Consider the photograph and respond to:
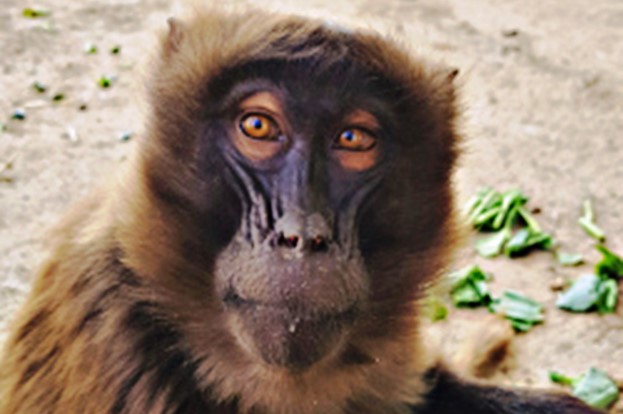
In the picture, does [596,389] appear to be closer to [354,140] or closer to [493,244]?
[493,244]

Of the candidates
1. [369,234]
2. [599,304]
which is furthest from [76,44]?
[369,234]

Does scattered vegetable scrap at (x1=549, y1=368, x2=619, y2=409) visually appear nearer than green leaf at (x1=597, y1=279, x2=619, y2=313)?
Yes

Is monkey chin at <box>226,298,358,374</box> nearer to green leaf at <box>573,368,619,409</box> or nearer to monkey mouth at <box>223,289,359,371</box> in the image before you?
monkey mouth at <box>223,289,359,371</box>

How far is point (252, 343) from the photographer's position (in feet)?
10.6

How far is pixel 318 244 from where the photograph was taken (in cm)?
310

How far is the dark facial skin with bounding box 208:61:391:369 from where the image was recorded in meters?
3.10

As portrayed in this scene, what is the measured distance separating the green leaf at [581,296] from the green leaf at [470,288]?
40cm

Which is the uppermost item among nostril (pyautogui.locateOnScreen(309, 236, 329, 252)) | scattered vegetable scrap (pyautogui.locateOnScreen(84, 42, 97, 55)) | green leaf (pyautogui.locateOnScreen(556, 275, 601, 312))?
scattered vegetable scrap (pyautogui.locateOnScreen(84, 42, 97, 55))

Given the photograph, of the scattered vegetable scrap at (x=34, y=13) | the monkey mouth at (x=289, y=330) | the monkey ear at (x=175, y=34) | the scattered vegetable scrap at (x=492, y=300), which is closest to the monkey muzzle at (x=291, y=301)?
the monkey mouth at (x=289, y=330)

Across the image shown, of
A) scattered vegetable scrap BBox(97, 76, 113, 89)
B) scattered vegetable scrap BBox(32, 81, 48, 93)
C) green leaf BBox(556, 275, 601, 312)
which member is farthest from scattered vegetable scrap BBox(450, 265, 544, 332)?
scattered vegetable scrap BBox(32, 81, 48, 93)

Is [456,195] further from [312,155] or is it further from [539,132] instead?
[539,132]

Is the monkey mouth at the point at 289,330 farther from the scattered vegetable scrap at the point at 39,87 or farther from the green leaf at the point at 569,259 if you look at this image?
the scattered vegetable scrap at the point at 39,87

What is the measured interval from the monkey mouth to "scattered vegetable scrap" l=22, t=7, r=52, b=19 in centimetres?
557

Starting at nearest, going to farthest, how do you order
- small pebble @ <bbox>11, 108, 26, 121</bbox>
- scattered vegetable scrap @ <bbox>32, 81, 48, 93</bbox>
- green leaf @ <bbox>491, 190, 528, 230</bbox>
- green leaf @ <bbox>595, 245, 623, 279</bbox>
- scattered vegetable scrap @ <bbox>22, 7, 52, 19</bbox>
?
green leaf @ <bbox>595, 245, 623, 279</bbox>
green leaf @ <bbox>491, 190, 528, 230</bbox>
small pebble @ <bbox>11, 108, 26, 121</bbox>
scattered vegetable scrap @ <bbox>32, 81, 48, 93</bbox>
scattered vegetable scrap @ <bbox>22, 7, 52, 19</bbox>
